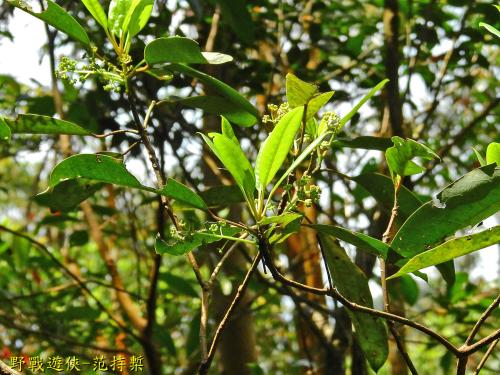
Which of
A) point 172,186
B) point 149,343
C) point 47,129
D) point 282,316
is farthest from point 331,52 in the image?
point 282,316

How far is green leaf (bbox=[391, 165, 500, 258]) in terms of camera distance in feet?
2.44

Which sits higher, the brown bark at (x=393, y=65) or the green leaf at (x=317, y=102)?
the brown bark at (x=393, y=65)

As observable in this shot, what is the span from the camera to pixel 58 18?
916 mm

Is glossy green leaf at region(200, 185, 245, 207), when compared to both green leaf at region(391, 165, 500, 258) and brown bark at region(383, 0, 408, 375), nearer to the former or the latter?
green leaf at region(391, 165, 500, 258)

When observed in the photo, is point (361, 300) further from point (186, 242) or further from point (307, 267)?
point (307, 267)

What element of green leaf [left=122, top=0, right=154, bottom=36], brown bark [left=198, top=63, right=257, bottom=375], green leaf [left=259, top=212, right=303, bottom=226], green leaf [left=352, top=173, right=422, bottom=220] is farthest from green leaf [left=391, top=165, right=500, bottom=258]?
brown bark [left=198, top=63, right=257, bottom=375]

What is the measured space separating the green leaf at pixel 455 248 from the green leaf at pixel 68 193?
55 centimetres

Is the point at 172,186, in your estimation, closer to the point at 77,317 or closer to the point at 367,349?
the point at 367,349

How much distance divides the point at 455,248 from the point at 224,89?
16.3 inches

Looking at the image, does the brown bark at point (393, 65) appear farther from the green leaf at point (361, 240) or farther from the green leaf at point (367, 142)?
the green leaf at point (361, 240)

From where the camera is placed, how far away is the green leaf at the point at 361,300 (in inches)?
38.6

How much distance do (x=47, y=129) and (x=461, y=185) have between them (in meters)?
0.60

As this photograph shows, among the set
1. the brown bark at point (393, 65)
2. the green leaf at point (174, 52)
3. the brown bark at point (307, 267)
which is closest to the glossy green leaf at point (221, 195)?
the green leaf at point (174, 52)

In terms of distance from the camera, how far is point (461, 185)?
76 cm
